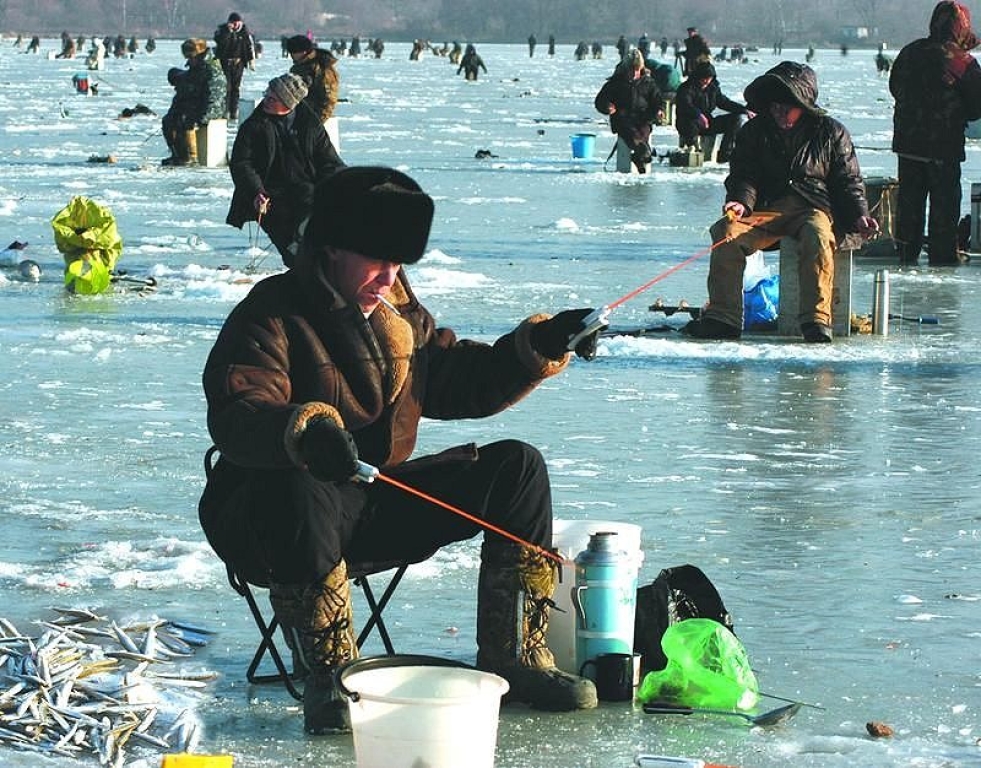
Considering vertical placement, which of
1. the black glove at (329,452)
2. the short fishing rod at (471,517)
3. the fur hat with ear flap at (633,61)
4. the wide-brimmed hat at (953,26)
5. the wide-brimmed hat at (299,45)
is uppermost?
the wide-brimmed hat at (953,26)

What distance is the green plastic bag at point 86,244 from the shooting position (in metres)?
12.2

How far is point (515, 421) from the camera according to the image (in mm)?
8289

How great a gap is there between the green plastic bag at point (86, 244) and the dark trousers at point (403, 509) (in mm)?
7788

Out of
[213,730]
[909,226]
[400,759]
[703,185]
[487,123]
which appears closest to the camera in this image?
[400,759]

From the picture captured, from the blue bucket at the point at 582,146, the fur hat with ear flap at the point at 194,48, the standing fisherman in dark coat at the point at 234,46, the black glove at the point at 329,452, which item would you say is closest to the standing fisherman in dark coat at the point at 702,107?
the blue bucket at the point at 582,146

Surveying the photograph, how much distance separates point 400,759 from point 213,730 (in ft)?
2.13

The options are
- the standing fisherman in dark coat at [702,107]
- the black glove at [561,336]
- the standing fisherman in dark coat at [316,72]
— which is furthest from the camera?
the standing fisherman in dark coat at [702,107]

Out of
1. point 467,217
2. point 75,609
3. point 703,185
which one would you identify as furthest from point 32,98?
point 75,609

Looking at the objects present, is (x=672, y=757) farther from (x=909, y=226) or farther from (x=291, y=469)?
(x=909, y=226)

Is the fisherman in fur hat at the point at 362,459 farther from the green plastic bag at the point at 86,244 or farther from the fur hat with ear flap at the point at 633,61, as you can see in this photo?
the fur hat with ear flap at the point at 633,61

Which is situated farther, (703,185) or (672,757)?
(703,185)

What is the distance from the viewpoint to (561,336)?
466 centimetres

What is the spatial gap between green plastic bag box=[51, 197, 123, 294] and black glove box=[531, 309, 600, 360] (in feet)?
25.7

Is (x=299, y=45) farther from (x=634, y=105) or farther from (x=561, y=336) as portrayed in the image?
(x=561, y=336)
